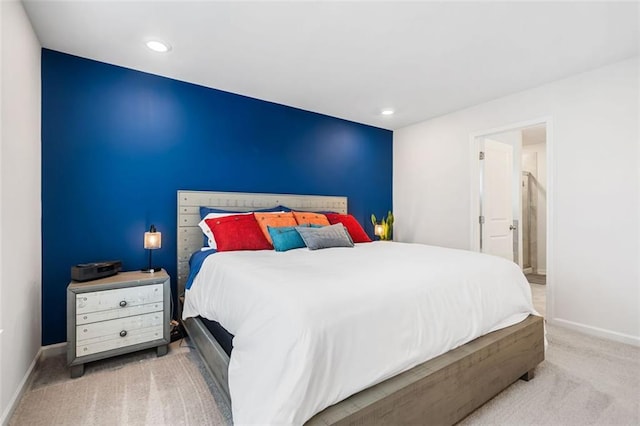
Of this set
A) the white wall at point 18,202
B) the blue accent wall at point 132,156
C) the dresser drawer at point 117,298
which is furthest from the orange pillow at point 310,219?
the white wall at point 18,202

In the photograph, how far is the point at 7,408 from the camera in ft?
5.23

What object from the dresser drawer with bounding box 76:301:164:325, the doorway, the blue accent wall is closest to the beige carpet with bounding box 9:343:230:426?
the dresser drawer with bounding box 76:301:164:325

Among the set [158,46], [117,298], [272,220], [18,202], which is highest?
[158,46]

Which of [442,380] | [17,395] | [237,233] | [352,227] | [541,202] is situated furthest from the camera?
[541,202]

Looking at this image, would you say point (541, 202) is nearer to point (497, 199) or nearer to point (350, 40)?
point (497, 199)

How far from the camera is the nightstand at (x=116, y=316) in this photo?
6.72ft

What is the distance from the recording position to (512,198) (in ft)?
14.9

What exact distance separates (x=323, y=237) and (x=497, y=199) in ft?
8.98

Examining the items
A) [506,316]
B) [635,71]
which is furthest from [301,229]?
[635,71]

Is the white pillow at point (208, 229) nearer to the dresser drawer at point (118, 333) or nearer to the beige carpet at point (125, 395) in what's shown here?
the dresser drawer at point (118, 333)

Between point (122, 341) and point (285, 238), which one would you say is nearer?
point (122, 341)

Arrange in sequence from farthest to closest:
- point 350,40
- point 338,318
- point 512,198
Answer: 1. point 512,198
2. point 350,40
3. point 338,318

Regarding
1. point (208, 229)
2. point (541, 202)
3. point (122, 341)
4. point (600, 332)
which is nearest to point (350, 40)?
point (208, 229)

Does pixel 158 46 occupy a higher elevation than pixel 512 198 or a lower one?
higher
